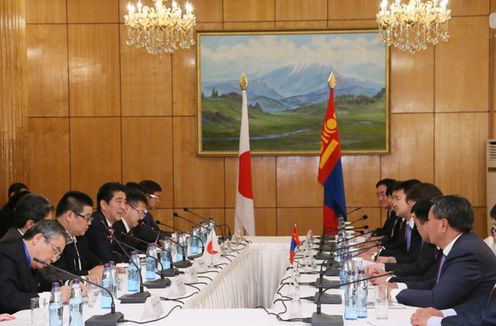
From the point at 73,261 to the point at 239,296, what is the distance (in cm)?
131

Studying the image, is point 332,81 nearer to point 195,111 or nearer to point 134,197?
point 195,111

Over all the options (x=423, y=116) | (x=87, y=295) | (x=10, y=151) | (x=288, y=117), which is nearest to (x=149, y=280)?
(x=87, y=295)

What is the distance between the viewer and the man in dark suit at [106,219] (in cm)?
537

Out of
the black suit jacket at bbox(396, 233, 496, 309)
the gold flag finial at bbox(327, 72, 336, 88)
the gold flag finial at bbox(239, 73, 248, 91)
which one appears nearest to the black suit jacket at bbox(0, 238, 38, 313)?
the black suit jacket at bbox(396, 233, 496, 309)

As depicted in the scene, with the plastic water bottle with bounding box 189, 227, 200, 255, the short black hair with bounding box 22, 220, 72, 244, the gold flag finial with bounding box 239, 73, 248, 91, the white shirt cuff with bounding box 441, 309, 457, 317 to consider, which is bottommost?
the plastic water bottle with bounding box 189, 227, 200, 255

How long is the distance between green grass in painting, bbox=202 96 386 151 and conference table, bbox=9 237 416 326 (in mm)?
1965

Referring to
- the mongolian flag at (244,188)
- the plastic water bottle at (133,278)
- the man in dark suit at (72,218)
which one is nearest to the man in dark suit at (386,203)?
the mongolian flag at (244,188)

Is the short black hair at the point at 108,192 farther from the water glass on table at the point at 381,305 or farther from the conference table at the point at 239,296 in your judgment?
the water glass on table at the point at 381,305

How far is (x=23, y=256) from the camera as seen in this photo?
12.1 feet

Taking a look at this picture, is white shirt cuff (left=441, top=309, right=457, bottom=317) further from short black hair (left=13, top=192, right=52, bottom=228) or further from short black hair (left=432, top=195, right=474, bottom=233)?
short black hair (left=13, top=192, right=52, bottom=228)

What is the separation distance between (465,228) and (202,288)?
156 centimetres

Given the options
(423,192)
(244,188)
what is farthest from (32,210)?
(244,188)

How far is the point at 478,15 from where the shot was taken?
330 inches

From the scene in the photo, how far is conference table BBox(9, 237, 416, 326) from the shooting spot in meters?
3.19
